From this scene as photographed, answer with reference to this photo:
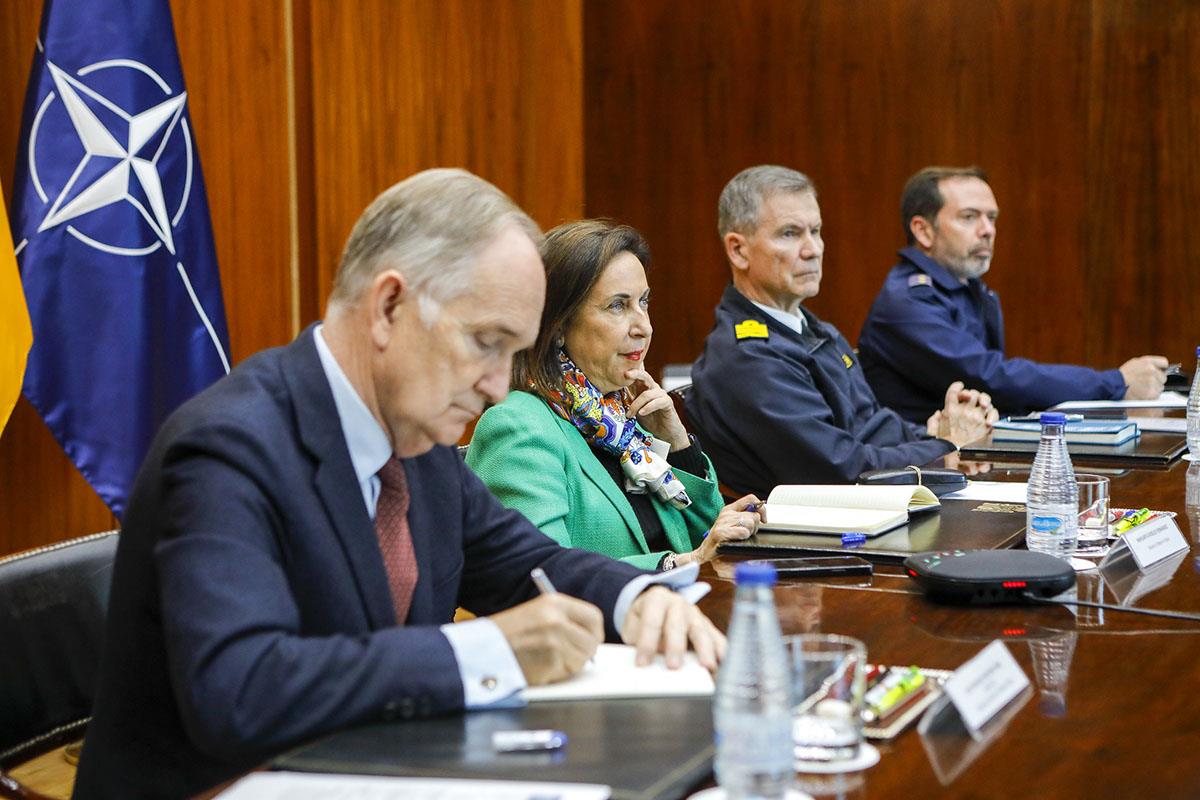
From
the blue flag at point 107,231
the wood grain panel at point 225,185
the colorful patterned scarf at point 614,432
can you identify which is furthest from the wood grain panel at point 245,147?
the colorful patterned scarf at point 614,432

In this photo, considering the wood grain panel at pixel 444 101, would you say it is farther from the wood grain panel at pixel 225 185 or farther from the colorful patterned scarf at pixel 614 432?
the colorful patterned scarf at pixel 614 432

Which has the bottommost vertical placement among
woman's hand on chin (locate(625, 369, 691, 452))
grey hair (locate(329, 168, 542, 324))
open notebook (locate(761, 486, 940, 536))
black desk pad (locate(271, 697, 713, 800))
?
open notebook (locate(761, 486, 940, 536))

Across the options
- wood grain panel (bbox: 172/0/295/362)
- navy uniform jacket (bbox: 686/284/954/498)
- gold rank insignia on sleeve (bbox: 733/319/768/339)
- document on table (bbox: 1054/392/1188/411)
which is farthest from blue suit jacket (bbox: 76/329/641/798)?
document on table (bbox: 1054/392/1188/411)

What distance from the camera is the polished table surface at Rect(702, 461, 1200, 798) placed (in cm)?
124

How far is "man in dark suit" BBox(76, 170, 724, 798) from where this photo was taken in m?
1.34

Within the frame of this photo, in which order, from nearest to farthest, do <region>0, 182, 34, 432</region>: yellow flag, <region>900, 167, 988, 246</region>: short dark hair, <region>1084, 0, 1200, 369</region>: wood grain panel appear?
1. <region>0, 182, 34, 432</region>: yellow flag
2. <region>900, 167, 988, 246</region>: short dark hair
3. <region>1084, 0, 1200, 369</region>: wood grain panel

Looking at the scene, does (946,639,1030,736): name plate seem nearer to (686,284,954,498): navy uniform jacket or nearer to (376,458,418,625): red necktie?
(376,458,418,625): red necktie

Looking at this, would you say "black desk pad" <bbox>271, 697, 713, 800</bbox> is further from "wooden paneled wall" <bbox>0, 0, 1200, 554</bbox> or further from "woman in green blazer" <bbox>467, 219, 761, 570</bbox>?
"wooden paneled wall" <bbox>0, 0, 1200, 554</bbox>

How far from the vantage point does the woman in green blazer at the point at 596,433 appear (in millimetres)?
2539

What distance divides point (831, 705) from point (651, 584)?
528 millimetres

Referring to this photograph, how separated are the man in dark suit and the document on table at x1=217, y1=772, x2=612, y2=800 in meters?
0.12

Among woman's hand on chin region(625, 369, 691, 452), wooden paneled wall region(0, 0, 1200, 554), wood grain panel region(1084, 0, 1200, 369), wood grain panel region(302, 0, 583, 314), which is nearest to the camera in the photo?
woman's hand on chin region(625, 369, 691, 452)

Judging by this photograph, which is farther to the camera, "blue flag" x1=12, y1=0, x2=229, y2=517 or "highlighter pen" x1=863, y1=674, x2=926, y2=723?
"blue flag" x1=12, y1=0, x2=229, y2=517

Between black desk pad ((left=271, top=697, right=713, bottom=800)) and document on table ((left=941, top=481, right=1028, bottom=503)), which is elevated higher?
black desk pad ((left=271, top=697, right=713, bottom=800))
